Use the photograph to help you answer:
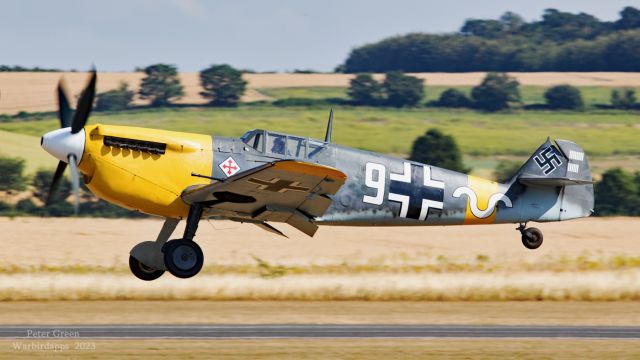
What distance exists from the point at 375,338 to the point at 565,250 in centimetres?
1593

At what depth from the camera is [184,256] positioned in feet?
51.0

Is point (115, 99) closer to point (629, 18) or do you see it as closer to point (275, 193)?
point (275, 193)

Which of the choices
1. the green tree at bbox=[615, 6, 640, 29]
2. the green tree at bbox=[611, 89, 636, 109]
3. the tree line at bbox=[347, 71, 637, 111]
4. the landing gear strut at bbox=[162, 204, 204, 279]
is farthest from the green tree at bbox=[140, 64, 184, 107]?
the green tree at bbox=[615, 6, 640, 29]

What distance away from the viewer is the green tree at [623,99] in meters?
66.9

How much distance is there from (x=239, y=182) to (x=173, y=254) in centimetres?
157

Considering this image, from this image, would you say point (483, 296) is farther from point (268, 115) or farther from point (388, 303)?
point (268, 115)

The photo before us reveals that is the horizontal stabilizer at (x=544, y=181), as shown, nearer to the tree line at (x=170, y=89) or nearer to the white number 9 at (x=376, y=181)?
the white number 9 at (x=376, y=181)

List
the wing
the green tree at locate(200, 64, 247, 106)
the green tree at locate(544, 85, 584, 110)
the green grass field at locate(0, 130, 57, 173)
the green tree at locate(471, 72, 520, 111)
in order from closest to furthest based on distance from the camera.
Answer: the wing → the green grass field at locate(0, 130, 57, 173) → the green tree at locate(200, 64, 247, 106) → the green tree at locate(544, 85, 584, 110) → the green tree at locate(471, 72, 520, 111)

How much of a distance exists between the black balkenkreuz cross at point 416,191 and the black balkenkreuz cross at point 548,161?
2058mm

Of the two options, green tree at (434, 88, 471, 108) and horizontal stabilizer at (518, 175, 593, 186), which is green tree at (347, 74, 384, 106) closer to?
green tree at (434, 88, 471, 108)

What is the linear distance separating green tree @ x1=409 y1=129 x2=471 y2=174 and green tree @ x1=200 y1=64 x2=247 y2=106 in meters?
15.3

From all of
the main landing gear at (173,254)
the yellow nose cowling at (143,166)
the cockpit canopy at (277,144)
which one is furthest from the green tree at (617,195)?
the yellow nose cowling at (143,166)

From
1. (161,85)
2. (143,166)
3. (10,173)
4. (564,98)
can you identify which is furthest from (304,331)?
(564,98)

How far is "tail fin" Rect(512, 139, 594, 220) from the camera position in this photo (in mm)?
18031
